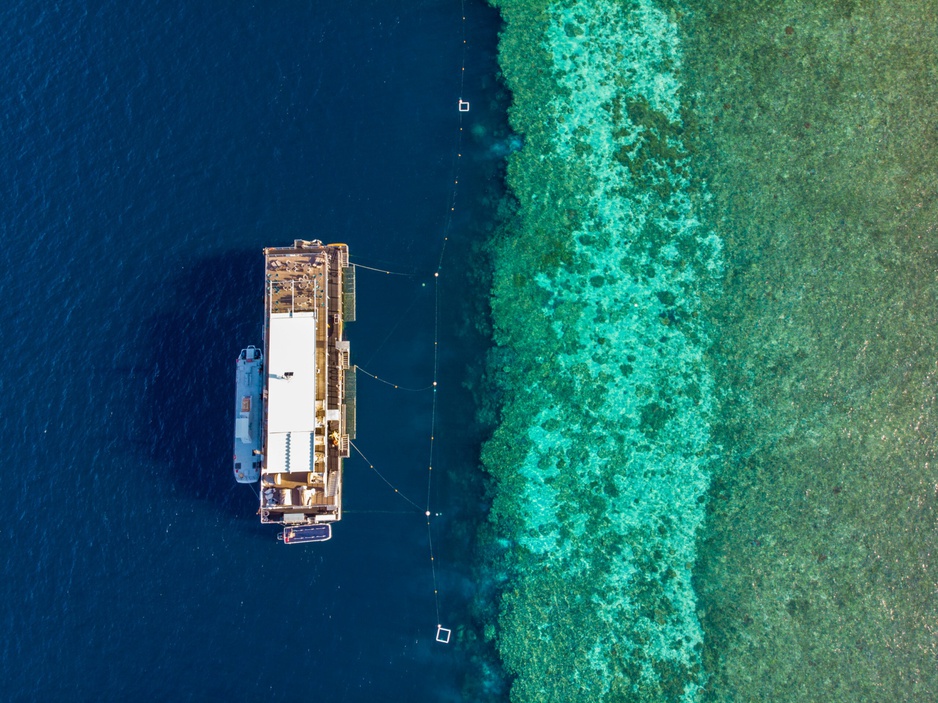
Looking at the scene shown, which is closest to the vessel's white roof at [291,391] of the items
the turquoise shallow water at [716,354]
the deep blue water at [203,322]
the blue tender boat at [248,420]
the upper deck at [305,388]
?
the upper deck at [305,388]

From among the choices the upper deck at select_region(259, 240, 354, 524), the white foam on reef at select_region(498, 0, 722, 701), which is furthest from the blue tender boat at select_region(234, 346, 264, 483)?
the white foam on reef at select_region(498, 0, 722, 701)

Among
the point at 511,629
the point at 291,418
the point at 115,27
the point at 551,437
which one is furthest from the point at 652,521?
the point at 115,27

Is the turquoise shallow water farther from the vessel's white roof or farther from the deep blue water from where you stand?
the vessel's white roof

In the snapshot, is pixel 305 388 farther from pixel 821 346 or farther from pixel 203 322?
pixel 821 346

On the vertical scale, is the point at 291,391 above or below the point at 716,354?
below

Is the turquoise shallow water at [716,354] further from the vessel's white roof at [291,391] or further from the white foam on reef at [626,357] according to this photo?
the vessel's white roof at [291,391]

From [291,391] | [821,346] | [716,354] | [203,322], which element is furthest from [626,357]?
[203,322]
